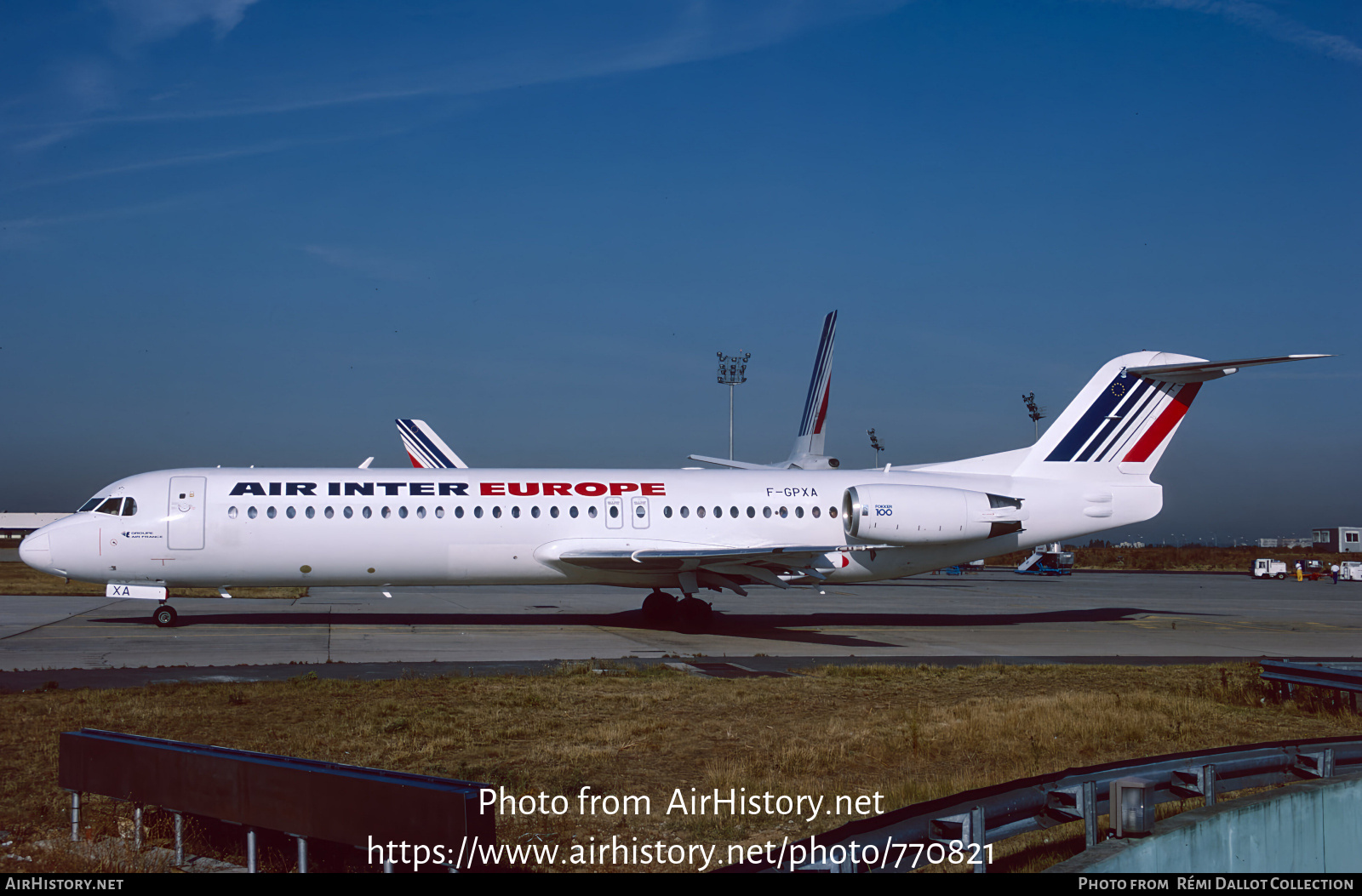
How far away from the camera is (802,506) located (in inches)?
916

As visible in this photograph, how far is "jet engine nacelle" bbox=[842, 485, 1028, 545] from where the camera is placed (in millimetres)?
22203

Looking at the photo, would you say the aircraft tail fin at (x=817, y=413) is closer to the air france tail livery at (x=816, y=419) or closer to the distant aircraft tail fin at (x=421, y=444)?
the air france tail livery at (x=816, y=419)

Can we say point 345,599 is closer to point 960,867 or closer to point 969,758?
point 969,758

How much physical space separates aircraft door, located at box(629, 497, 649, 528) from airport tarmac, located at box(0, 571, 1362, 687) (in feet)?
7.66

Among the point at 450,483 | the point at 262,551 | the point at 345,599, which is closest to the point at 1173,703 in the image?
the point at 450,483

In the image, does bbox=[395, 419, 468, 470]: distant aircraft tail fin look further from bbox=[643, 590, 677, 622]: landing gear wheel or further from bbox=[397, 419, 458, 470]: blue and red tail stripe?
bbox=[643, 590, 677, 622]: landing gear wheel

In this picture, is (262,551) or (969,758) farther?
(262,551)

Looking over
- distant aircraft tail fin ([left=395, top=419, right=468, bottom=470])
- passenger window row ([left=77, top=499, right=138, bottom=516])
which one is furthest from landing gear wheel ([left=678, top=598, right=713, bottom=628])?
distant aircraft tail fin ([left=395, top=419, right=468, bottom=470])

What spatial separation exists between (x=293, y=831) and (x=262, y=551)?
16869 mm

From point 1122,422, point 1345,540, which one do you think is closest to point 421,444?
point 1122,422

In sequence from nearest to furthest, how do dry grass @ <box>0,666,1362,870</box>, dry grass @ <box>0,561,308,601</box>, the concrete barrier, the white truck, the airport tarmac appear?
the concrete barrier
dry grass @ <box>0,666,1362,870</box>
the airport tarmac
dry grass @ <box>0,561,308,601</box>
the white truck

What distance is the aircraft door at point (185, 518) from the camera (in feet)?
68.6

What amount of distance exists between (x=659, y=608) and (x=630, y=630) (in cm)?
155

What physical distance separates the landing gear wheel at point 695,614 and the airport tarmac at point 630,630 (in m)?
0.29
